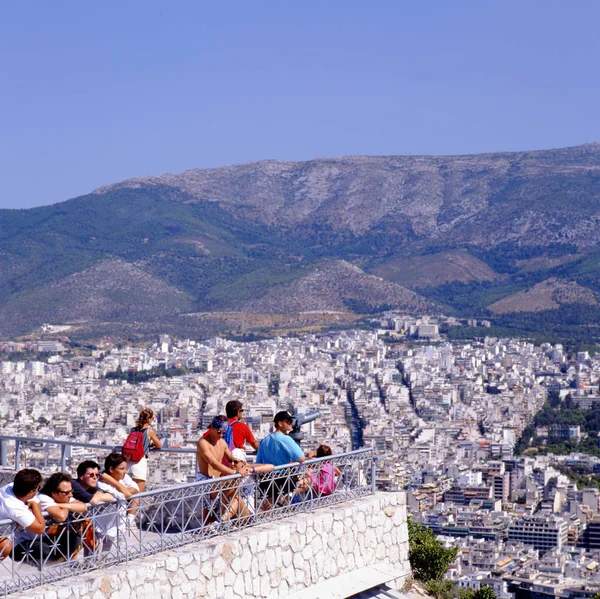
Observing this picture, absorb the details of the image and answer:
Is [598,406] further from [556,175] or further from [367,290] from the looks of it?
[556,175]

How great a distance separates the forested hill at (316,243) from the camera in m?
99.1

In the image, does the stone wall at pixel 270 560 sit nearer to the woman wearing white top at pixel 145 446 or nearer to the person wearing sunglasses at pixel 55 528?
the person wearing sunglasses at pixel 55 528

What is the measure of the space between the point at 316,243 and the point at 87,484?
128901 millimetres

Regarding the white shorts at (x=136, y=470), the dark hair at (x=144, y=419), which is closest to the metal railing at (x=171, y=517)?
the white shorts at (x=136, y=470)

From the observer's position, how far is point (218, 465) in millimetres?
6836

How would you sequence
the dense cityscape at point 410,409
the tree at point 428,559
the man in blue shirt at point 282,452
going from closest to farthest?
the man in blue shirt at point 282,452 < the tree at point 428,559 < the dense cityscape at point 410,409

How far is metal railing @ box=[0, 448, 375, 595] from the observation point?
567cm

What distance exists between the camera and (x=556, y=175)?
126750 millimetres

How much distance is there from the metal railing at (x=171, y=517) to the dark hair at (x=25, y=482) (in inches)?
6.0

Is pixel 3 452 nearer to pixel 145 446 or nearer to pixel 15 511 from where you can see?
pixel 145 446

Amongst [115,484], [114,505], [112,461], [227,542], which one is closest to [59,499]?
[114,505]

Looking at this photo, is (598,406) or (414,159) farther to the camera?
(414,159)

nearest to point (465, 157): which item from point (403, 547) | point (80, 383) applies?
point (80, 383)

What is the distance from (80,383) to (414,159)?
83.3m
